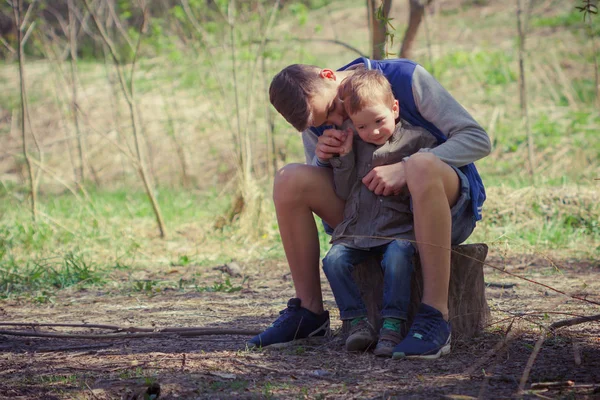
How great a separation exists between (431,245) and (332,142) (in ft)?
1.68

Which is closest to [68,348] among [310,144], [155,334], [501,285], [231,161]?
[155,334]

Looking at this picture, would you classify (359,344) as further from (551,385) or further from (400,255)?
(551,385)

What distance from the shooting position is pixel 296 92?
7.83 feet

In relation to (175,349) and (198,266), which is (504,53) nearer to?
(198,266)

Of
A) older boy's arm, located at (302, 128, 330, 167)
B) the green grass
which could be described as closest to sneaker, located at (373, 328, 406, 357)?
older boy's arm, located at (302, 128, 330, 167)

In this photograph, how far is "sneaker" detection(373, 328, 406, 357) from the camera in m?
2.31

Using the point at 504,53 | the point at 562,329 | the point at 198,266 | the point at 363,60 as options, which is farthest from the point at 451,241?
the point at 504,53

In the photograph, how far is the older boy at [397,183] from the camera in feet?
7.45

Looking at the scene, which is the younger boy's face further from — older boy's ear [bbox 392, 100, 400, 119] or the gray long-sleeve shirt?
the gray long-sleeve shirt

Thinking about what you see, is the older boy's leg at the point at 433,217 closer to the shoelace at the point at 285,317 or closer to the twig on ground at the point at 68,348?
the shoelace at the point at 285,317

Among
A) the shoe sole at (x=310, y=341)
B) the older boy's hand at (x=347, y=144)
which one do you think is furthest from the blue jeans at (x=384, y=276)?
the older boy's hand at (x=347, y=144)

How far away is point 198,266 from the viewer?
4.65m

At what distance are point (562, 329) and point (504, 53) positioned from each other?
7.51 meters

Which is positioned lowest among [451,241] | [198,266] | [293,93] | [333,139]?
[198,266]
